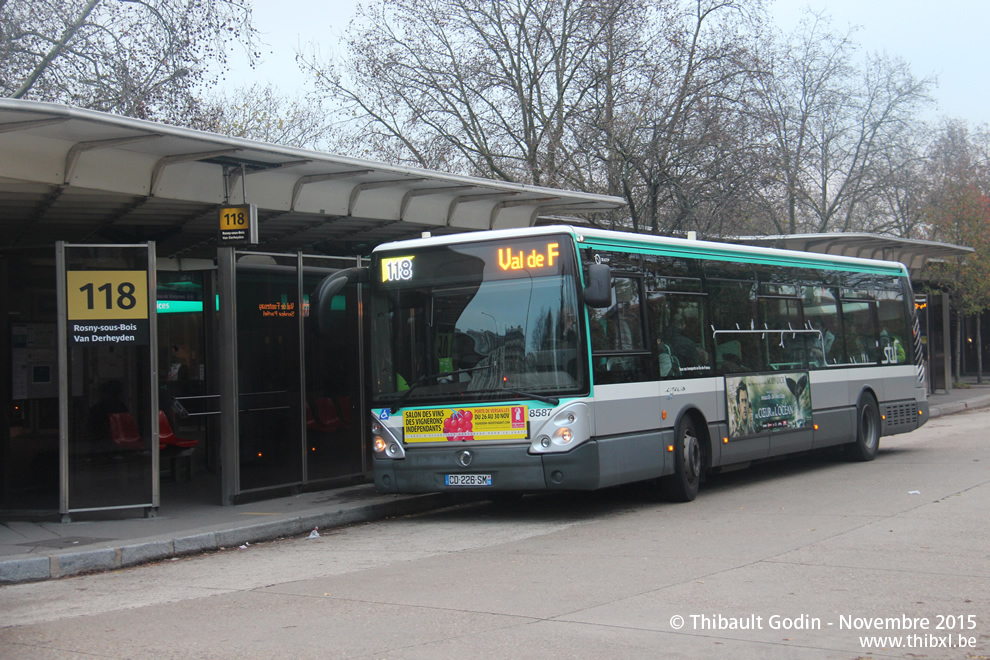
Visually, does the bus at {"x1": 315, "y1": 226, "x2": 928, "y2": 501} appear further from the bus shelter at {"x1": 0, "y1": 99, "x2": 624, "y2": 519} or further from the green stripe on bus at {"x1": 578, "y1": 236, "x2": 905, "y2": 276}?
the bus shelter at {"x1": 0, "y1": 99, "x2": 624, "y2": 519}

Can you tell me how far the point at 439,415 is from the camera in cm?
1052

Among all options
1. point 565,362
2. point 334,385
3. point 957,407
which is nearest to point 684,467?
point 565,362

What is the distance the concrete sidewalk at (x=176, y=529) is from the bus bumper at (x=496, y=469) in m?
0.86

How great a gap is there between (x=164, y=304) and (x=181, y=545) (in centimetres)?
589

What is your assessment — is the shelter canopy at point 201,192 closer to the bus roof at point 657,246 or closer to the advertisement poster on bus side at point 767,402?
the bus roof at point 657,246

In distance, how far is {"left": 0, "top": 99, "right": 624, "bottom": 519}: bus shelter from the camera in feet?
34.2

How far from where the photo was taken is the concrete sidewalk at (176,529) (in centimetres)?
868

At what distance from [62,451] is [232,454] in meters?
1.90

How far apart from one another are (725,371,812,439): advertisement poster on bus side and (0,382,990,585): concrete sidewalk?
3.70m

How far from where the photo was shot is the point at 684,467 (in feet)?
37.3

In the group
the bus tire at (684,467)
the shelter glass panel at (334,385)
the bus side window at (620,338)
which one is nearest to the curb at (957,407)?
the bus tire at (684,467)

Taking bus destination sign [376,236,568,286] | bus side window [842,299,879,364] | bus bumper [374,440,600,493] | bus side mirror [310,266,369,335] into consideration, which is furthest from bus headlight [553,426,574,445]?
bus side window [842,299,879,364]

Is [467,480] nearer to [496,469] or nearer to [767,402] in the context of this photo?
[496,469]

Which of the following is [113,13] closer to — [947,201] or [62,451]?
[62,451]
